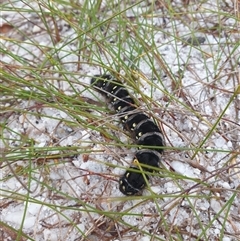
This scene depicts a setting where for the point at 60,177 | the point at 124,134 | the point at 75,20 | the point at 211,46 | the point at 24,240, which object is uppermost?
the point at 75,20

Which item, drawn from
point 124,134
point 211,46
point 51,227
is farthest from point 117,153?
point 211,46

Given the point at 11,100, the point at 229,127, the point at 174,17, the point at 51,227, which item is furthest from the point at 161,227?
the point at 174,17

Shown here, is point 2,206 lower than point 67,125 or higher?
lower

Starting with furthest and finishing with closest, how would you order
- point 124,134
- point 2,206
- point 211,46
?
1. point 211,46
2. point 124,134
3. point 2,206

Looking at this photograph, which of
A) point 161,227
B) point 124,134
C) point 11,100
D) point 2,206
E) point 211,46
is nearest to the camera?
point 161,227

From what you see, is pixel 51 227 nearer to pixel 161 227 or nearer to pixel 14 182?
pixel 14 182

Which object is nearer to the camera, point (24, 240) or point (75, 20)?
point (24, 240)

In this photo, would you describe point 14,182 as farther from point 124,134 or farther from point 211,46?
point 211,46
